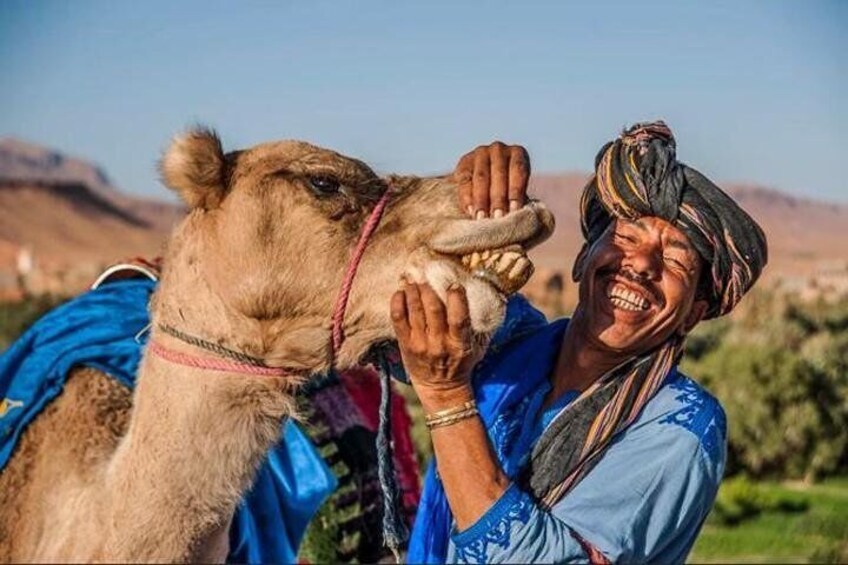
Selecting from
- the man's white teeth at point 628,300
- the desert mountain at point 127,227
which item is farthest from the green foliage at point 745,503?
the desert mountain at point 127,227

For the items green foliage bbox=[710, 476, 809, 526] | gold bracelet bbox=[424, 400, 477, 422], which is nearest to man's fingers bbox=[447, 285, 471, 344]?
gold bracelet bbox=[424, 400, 477, 422]

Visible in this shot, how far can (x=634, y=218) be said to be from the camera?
10.6 feet

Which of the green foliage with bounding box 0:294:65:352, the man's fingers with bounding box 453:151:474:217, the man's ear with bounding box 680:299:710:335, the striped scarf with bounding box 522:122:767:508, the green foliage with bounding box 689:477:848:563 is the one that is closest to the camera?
the man's fingers with bounding box 453:151:474:217

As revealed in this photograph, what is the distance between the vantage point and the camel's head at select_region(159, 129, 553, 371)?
102 inches

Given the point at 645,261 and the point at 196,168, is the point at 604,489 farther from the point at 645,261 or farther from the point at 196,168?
the point at 196,168

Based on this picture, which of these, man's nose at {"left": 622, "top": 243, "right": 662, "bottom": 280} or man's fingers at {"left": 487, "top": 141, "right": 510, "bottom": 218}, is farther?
man's nose at {"left": 622, "top": 243, "right": 662, "bottom": 280}

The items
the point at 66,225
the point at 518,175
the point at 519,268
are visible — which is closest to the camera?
the point at 519,268

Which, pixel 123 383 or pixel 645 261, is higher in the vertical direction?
pixel 645 261

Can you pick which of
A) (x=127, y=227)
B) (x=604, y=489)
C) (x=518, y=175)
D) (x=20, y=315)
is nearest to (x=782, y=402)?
(x=604, y=489)

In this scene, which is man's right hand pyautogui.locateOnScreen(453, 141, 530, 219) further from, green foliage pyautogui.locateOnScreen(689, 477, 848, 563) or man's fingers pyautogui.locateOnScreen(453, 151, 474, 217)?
green foliage pyautogui.locateOnScreen(689, 477, 848, 563)

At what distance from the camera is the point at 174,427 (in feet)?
8.55

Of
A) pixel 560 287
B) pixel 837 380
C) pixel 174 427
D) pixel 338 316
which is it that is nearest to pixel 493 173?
pixel 338 316

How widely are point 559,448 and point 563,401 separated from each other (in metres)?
0.23

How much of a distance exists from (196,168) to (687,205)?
1.28 metres
